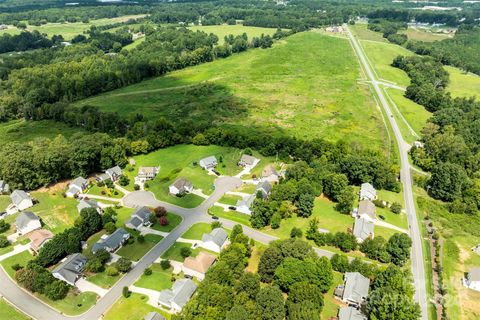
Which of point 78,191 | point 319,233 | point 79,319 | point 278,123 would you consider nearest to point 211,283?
point 79,319

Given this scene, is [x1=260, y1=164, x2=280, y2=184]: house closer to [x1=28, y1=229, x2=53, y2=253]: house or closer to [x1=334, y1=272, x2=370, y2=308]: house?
[x1=334, y1=272, x2=370, y2=308]: house

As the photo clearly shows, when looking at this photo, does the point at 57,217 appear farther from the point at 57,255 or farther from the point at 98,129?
the point at 98,129

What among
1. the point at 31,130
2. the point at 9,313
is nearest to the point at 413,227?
the point at 9,313

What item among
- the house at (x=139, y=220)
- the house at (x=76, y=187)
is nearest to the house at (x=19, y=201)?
the house at (x=76, y=187)

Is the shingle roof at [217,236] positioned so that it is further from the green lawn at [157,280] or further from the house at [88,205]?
the house at [88,205]

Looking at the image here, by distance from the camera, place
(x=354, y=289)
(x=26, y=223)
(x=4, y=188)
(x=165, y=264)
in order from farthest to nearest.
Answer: (x=4, y=188) < (x=26, y=223) < (x=165, y=264) < (x=354, y=289)

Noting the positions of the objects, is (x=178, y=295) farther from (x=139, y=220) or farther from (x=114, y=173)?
(x=114, y=173)
